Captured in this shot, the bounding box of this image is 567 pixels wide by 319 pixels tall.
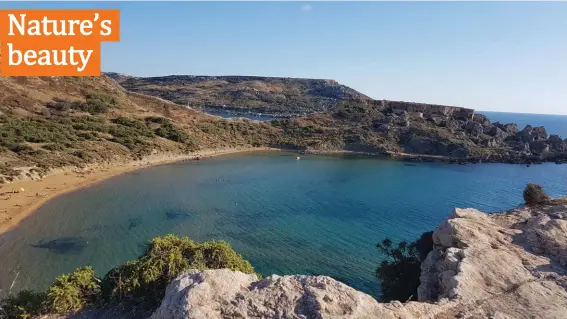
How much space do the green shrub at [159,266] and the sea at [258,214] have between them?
1116 centimetres

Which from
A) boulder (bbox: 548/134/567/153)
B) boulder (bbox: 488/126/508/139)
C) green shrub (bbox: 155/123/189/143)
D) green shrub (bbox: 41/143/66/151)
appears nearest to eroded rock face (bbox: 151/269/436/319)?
green shrub (bbox: 41/143/66/151)

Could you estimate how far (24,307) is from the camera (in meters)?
13.3

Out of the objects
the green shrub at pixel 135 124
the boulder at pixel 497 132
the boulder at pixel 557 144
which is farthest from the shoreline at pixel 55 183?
the boulder at pixel 557 144

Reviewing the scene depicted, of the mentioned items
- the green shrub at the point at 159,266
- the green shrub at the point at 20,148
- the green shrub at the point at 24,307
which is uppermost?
the green shrub at the point at 20,148

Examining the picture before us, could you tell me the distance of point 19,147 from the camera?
165 ft

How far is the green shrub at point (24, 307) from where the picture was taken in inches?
515

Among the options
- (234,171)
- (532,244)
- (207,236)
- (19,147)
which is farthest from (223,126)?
(532,244)

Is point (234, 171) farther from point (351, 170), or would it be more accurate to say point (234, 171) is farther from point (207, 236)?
point (207, 236)

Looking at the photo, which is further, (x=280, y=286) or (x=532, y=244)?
(x=532, y=244)

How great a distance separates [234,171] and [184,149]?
1616cm

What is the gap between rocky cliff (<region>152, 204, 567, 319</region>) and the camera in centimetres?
1054

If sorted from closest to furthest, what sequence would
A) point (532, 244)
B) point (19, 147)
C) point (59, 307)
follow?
point (59, 307) < point (532, 244) < point (19, 147)

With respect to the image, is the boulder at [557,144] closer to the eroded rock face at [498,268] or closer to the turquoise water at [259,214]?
the turquoise water at [259,214]

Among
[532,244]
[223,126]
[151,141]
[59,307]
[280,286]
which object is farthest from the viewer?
[223,126]
